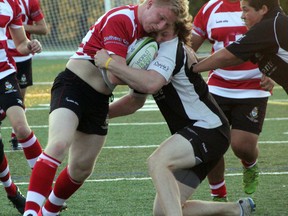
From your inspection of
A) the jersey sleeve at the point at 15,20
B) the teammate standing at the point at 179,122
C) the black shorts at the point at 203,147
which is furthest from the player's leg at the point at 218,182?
the jersey sleeve at the point at 15,20

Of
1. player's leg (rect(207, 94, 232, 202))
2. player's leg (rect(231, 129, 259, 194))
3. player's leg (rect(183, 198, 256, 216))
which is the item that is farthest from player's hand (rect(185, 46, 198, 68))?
player's leg (rect(231, 129, 259, 194))

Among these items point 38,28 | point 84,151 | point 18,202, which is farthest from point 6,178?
point 38,28

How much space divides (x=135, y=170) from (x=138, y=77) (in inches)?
136

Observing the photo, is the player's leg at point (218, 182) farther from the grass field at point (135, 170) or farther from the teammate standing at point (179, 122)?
the teammate standing at point (179, 122)

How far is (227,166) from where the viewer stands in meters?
9.37

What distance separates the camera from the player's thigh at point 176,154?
5734 mm

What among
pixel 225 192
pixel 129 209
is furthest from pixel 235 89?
pixel 129 209

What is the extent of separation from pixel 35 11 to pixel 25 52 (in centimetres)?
308

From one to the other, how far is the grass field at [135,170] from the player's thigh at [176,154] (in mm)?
1357

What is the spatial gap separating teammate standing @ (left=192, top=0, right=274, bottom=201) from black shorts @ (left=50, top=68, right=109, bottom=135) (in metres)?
1.83

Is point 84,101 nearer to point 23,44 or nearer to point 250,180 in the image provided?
point 23,44

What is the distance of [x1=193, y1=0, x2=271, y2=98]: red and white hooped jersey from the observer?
7.93 m

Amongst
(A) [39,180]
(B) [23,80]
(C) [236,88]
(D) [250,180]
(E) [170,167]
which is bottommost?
(B) [23,80]

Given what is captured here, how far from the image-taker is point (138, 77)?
226 inches
